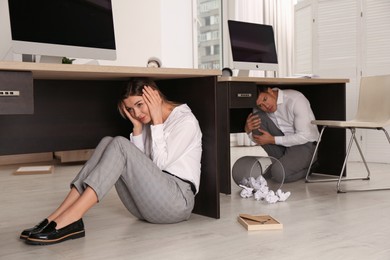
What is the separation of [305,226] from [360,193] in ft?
3.29

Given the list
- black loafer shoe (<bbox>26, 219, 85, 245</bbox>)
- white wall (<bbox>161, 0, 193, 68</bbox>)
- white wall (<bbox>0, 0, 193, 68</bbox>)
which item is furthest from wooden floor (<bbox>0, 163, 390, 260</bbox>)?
white wall (<bbox>161, 0, 193, 68</bbox>)

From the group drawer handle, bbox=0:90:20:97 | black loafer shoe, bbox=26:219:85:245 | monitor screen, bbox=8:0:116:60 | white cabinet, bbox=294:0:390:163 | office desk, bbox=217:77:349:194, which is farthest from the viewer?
white cabinet, bbox=294:0:390:163

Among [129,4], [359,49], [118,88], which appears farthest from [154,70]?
[129,4]

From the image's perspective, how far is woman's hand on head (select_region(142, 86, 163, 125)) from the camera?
2225 millimetres

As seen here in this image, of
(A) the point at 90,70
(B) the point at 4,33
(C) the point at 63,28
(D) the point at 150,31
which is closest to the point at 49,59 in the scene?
(C) the point at 63,28

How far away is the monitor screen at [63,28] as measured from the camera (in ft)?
6.89

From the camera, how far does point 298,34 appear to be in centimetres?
556

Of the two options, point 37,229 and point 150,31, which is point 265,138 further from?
point 150,31

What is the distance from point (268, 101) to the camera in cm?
352

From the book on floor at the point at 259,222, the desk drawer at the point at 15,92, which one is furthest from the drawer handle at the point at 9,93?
the book on floor at the point at 259,222

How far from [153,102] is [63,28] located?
54 cm

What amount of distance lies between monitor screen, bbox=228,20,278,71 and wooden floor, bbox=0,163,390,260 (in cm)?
102

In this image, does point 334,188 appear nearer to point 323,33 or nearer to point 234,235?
point 234,235

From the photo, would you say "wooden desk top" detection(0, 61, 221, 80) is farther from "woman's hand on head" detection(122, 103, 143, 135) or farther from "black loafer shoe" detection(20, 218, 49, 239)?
"black loafer shoe" detection(20, 218, 49, 239)
